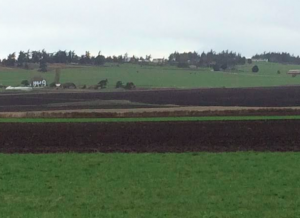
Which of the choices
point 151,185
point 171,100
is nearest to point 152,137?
point 151,185

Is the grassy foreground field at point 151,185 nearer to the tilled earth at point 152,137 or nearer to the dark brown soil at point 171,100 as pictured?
the tilled earth at point 152,137

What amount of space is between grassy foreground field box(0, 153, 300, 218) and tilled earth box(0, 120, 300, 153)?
3254mm

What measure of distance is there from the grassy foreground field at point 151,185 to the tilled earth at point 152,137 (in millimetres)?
3254

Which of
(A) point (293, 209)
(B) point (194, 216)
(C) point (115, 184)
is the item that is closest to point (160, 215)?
(B) point (194, 216)

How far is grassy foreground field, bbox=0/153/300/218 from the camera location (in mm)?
14195

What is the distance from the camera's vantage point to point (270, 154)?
24.8 m

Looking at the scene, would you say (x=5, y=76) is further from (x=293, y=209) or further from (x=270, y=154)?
(x=293, y=209)

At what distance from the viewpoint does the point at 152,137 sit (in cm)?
3269

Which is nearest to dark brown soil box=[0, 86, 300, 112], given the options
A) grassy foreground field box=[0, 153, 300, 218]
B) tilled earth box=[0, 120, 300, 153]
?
tilled earth box=[0, 120, 300, 153]

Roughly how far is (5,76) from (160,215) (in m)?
139

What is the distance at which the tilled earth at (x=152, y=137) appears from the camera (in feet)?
91.8

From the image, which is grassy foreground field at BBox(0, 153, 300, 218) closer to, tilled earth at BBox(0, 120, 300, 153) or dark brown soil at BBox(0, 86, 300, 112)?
tilled earth at BBox(0, 120, 300, 153)

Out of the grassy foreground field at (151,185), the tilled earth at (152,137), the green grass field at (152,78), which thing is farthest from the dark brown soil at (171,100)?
the grassy foreground field at (151,185)

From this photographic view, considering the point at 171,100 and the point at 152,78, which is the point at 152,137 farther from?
the point at 152,78
